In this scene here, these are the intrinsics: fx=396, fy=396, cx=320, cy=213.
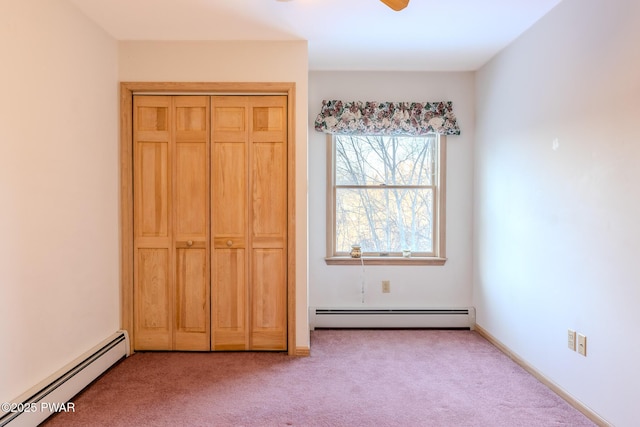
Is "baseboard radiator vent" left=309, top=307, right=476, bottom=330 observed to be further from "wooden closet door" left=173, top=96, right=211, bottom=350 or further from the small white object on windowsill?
"wooden closet door" left=173, top=96, right=211, bottom=350

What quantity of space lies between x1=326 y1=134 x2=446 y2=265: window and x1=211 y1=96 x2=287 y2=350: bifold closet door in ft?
2.88

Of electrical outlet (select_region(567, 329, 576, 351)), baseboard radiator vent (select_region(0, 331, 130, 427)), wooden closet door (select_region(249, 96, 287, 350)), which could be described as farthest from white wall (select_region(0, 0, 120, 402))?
electrical outlet (select_region(567, 329, 576, 351))

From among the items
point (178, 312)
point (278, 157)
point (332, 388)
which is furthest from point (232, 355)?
point (278, 157)

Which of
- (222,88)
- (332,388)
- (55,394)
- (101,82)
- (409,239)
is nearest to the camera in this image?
(55,394)

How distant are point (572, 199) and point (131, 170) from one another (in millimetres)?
3130

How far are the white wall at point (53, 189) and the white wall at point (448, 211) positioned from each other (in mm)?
1757

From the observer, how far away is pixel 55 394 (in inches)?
88.6

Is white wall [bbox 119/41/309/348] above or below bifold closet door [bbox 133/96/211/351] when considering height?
above

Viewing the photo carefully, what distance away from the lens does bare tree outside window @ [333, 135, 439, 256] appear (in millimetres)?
3926

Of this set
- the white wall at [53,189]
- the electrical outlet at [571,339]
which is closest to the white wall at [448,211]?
the electrical outlet at [571,339]

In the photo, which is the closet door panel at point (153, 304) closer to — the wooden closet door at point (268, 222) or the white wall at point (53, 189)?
the white wall at point (53, 189)

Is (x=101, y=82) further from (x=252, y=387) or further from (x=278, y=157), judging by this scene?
(x=252, y=387)

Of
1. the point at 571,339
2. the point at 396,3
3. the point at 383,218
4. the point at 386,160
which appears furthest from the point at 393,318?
the point at 396,3

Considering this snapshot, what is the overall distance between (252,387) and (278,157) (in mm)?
1701
